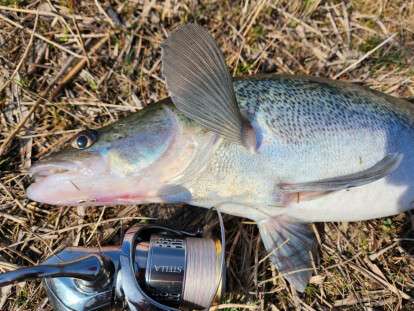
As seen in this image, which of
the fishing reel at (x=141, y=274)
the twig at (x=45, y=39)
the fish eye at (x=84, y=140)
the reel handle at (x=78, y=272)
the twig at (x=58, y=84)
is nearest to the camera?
the reel handle at (x=78, y=272)

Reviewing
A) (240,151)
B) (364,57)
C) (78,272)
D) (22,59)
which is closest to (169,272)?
(78,272)

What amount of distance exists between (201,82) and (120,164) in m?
0.55

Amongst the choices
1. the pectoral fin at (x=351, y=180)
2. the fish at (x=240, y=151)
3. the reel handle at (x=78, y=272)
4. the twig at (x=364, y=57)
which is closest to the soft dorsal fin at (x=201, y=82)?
the fish at (x=240, y=151)

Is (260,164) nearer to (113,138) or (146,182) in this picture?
(146,182)

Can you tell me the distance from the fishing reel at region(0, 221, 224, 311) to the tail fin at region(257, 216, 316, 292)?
367 mm

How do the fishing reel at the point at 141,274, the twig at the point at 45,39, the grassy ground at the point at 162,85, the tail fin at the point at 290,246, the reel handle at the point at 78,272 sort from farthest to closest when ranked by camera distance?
the twig at the point at 45,39 < the grassy ground at the point at 162,85 < the tail fin at the point at 290,246 < the fishing reel at the point at 141,274 < the reel handle at the point at 78,272

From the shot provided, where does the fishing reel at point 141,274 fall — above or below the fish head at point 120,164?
below

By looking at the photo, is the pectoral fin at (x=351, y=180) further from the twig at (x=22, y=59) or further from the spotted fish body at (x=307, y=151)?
the twig at (x=22, y=59)

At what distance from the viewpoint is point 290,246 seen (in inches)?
97.7

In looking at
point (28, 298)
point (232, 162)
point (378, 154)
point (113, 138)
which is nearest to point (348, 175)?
point (378, 154)

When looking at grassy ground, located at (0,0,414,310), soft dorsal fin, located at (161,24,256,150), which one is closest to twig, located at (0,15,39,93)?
grassy ground, located at (0,0,414,310)

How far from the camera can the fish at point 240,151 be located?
2.05 meters

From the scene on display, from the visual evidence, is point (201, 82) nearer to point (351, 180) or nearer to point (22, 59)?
point (351, 180)

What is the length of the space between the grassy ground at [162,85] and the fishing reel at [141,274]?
41cm
